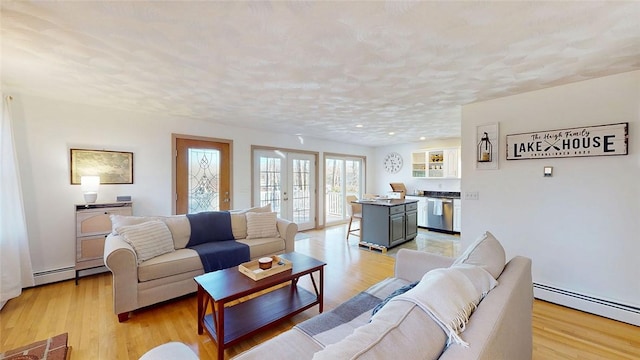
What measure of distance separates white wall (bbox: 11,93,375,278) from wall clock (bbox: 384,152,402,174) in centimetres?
515

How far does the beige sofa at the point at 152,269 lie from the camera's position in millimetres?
2271

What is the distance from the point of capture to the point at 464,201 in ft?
11.0

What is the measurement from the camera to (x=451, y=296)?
1012 millimetres

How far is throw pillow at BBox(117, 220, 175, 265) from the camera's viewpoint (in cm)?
250

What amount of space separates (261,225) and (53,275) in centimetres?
254

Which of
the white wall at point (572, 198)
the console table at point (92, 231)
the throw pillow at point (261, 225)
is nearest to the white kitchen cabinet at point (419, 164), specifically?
the white wall at point (572, 198)

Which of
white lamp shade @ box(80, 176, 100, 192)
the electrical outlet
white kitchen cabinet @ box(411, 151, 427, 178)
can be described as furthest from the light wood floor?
white kitchen cabinet @ box(411, 151, 427, 178)

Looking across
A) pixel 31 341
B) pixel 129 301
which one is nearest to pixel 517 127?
pixel 129 301

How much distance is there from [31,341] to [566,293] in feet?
15.8

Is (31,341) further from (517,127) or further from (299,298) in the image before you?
(517,127)

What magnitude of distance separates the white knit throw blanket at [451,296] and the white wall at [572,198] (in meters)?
2.18

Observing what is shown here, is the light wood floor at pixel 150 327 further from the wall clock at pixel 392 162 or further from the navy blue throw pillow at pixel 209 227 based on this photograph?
the wall clock at pixel 392 162

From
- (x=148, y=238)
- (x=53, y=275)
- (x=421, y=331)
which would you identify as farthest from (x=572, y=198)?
(x=53, y=275)

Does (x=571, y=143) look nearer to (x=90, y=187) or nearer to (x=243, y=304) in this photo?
(x=243, y=304)
